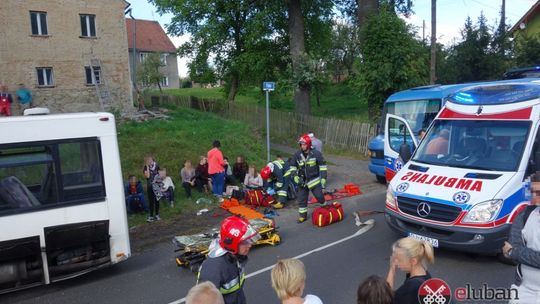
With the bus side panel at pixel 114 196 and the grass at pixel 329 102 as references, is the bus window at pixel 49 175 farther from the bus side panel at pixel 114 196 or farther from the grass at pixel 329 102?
the grass at pixel 329 102

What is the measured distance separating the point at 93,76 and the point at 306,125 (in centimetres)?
1204

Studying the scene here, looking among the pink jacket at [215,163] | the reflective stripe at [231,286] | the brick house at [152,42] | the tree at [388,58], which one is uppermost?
the brick house at [152,42]

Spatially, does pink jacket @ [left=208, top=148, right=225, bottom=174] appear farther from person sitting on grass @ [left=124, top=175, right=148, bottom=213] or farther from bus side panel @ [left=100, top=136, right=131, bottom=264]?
bus side panel @ [left=100, top=136, right=131, bottom=264]

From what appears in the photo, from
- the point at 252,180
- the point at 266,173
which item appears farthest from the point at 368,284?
the point at 252,180

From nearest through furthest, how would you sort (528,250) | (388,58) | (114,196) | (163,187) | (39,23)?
(528,250) → (114,196) → (163,187) → (388,58) → (39,23)

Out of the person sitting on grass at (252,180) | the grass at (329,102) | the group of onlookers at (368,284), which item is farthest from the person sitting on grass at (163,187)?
the grass at (329,102)

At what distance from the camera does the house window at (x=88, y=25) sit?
79.0 ft

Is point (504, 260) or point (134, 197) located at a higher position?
point (134, 197)

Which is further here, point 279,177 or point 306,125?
point 306,125

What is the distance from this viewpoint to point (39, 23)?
74.3ft

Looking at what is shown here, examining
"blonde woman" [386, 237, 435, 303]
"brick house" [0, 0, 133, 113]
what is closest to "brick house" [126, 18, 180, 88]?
"brick house" [0, 0, 133, 113]

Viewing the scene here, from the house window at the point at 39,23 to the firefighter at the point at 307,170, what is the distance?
18902 millimetres

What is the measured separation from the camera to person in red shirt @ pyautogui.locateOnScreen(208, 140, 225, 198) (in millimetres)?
12023

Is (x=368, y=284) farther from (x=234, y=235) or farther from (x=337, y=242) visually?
(x=337, y=242)
